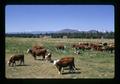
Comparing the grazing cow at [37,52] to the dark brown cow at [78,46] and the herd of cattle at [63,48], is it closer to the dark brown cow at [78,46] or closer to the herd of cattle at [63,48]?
the herd of cattle at [63,48]

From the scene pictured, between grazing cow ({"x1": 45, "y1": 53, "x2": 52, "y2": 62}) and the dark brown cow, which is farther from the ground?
the dark brown cow

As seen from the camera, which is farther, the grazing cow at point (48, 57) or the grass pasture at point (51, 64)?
the grazing cow at point (48, 57)

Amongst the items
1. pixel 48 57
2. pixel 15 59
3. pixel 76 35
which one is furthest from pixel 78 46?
pixel 15 59

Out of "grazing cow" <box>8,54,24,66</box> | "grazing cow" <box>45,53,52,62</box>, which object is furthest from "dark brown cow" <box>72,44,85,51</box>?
"grazing cow" <box>8,54,24,66</box>

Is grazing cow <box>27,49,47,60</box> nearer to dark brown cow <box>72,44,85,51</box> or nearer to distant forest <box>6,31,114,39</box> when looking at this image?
distant forest <box>6,31,114,39</box>

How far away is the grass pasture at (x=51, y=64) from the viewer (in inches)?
117

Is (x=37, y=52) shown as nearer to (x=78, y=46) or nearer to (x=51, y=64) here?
(x=51, y=64)

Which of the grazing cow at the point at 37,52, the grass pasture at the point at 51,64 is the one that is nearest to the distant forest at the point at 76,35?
the grass pasture at the point at 51,64

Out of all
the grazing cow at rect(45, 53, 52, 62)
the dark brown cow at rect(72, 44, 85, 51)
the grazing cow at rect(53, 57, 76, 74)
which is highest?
the dark brown cow at rect(72, 44, 85, 51)

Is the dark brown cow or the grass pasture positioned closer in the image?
the grass pasture

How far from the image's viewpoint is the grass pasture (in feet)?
9.76

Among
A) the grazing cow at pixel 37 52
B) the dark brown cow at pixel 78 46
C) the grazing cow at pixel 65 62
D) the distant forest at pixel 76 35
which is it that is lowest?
the grazing cow at pixel 65 62

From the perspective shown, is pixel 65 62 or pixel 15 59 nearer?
pixel 15 59

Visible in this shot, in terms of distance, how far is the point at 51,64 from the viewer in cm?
310
